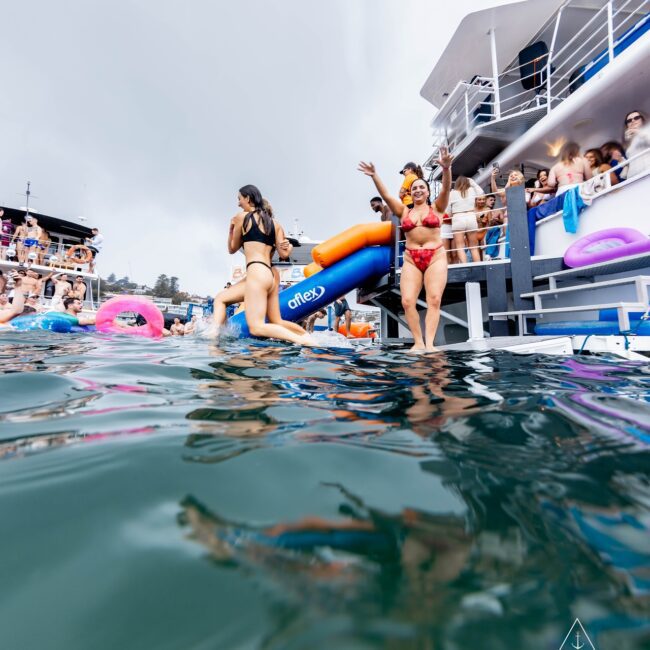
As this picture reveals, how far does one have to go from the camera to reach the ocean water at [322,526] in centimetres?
36

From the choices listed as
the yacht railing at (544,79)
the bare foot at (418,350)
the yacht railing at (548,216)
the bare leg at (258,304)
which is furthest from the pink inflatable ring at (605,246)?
the bare leg at (258,304)

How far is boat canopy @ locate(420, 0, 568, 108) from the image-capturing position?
655 centimetres

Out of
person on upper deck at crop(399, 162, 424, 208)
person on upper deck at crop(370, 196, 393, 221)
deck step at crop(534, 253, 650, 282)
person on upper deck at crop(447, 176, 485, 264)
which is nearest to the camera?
deck step at crop(534, 253, 650, 282)

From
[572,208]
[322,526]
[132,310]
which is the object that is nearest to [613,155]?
[572,208]

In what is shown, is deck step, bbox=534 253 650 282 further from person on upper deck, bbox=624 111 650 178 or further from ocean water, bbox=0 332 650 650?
ocean water, bbox=0 332 650 650

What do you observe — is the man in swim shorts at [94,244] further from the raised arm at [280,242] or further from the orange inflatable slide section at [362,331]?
the raised arm at [280,242]

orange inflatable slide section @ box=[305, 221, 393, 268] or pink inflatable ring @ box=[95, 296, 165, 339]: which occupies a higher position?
orange inflatable slide section @ box=[305, 221, 393, 268]

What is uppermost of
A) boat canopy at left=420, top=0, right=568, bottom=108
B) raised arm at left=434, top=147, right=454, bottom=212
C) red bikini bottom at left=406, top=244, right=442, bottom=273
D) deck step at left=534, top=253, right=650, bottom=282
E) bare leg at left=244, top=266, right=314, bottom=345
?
boat canopy at left=420, top=0, right=568, bottom=108

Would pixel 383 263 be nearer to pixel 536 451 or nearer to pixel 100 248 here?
pixel 536 451

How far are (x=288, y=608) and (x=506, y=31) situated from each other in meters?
9.58

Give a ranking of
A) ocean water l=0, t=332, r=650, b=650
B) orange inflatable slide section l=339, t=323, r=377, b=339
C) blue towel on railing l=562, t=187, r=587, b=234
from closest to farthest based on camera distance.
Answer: ocean water l=0, t=332, r=650, b=650 → blue towel on railing l=562, t=187, r=587, b=234 → orange inflatable slide section l=339, t=323, r=377, b=339

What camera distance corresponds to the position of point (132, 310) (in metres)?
4.85

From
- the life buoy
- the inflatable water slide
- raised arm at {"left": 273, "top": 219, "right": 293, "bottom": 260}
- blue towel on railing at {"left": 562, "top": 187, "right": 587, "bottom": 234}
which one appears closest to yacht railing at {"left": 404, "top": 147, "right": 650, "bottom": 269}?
blue towel on railing at {"left": 562, "top": 187, "right": 587, "bottom": 234}

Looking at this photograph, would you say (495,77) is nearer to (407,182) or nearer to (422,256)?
(407,182)
